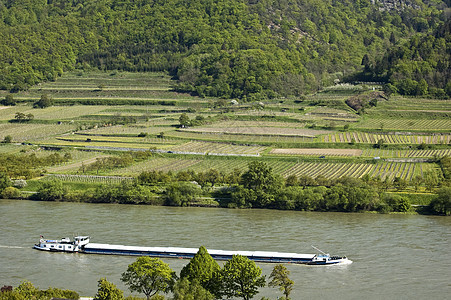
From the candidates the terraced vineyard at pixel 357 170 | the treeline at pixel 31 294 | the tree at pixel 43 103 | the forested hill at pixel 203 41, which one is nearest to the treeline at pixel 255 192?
the terraced vineyard at pixel 357 170

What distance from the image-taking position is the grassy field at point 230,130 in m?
75.0

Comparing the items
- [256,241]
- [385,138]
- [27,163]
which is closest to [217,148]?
[385,138]

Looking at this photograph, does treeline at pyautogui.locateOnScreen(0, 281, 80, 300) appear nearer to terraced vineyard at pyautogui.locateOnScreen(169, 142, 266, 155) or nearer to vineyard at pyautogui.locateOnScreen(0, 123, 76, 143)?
terraced vineyard at pyautogui.locateOnScreen(169, 142, 266, 155)

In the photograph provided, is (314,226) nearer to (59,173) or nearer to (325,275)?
(325,275)

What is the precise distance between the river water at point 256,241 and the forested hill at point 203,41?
223 feet

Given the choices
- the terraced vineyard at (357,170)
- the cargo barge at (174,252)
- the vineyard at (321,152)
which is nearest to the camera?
the cargo barge at (174,252)

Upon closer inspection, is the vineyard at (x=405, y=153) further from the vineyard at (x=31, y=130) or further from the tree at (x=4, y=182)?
the vineyard at (x=31, y=130)

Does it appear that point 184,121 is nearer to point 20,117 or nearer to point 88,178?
point 20,117

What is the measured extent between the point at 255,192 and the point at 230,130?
1341 inches

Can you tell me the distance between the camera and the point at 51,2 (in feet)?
559

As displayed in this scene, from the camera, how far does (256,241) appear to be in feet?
160

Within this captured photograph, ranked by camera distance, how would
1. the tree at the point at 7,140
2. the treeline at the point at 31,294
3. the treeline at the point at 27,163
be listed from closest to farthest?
the treeline at the point at 31,294 < the treeline at the point at 27,163 < the tree at the point at 7,140

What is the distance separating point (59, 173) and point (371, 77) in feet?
226

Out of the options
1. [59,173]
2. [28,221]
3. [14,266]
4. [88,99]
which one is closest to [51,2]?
[88,99]
